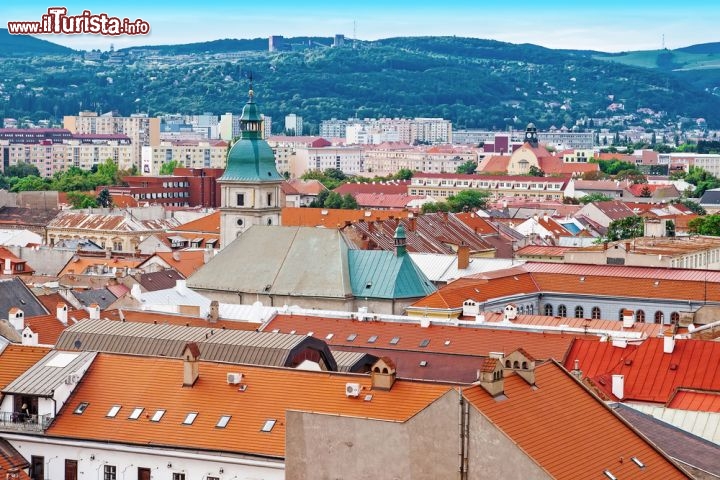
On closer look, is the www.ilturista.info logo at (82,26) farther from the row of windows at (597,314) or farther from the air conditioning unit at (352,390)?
the air conditioning unit at (352,390)

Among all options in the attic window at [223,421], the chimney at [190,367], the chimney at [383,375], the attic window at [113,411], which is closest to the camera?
the chimney at [383,375]

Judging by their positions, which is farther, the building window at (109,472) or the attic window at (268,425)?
the building window at (109,472)

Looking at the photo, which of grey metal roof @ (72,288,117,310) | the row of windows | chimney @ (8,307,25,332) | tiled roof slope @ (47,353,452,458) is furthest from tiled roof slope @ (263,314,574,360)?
the row of windows

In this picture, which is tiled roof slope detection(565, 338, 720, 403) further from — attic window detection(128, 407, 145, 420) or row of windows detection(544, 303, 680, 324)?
row of windows detection(544, 303, 680, 324)

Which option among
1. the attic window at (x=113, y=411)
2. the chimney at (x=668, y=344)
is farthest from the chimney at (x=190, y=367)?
the chimney at (x=668, y=344)

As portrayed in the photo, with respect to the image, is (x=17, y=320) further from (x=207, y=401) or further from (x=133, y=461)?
(x=133, y=461)

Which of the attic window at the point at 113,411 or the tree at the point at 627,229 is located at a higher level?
the attic window at the point at 113,411
